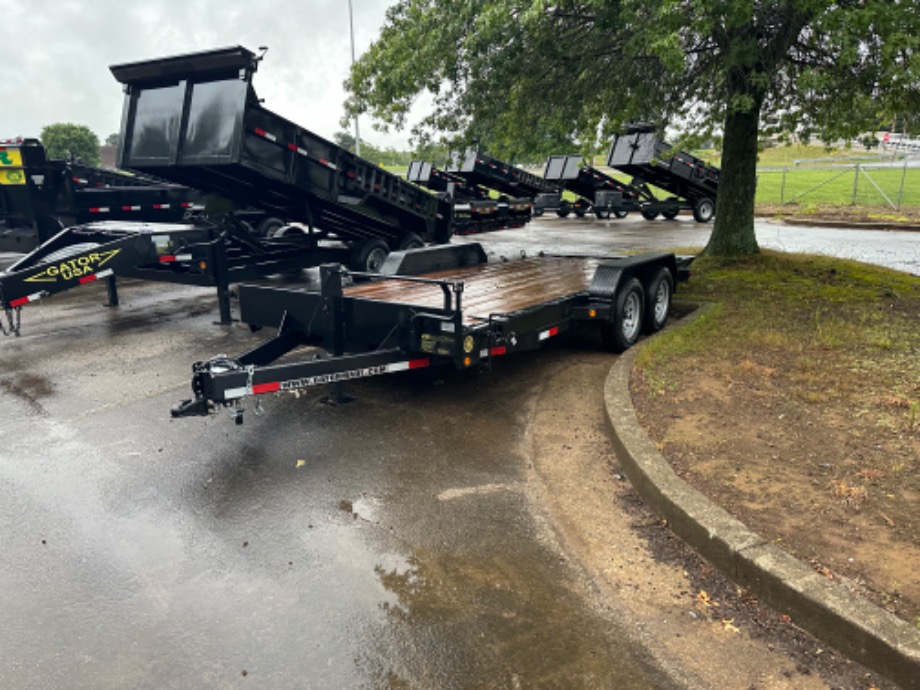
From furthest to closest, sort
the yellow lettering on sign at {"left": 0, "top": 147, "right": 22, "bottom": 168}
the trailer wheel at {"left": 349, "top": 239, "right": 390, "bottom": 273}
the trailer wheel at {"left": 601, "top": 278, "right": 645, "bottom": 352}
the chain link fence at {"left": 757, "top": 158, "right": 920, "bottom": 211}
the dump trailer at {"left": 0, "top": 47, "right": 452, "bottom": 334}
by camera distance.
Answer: the chain link fence at {"left": 757, "top": 158, "right": 920, "bottom": 211}, the yellow lettering on sign at {"left": 0, "top": 147, "right": 22, "bottom": 168}, the trailer wheel at {"left": 349, "top": 239, "right": 390, "bottom": 273}, the dump trailer at {"left": 0, "top": 47, "right": 452, "bottom": 334}, the trailer wheel at {"left": 601, "top": 278, "right": 645, "bottom": 352}

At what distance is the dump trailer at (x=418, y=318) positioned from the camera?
15.3 feet

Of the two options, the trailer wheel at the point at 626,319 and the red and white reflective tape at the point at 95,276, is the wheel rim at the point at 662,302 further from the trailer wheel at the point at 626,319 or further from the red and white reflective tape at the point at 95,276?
the red and white reflective tape at the point at 95,276

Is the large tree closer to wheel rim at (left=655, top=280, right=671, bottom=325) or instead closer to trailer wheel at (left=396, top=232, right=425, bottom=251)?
trailer wheel at (left=396, top=232, right=425, bottom=251)

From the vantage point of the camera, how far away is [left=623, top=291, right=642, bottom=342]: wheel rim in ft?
23.2

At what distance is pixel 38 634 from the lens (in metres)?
3.04

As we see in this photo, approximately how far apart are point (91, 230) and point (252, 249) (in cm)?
208

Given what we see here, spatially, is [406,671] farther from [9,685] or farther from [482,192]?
[482,192]

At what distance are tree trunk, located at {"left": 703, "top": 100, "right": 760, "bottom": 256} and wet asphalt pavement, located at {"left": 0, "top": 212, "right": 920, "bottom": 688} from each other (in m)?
6.31

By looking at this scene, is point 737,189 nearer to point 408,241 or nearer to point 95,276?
point 408,241

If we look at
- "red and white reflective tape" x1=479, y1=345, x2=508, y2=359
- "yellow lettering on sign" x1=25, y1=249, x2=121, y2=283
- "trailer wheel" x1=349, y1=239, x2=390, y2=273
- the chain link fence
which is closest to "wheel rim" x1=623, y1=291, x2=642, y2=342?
"red and white reflective tape" x1=479, y1=345, x2=508, y2=359

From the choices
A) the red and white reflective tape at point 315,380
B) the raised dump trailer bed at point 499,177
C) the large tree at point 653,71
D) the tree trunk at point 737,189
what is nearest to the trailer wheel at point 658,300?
the large tree at point 653,71

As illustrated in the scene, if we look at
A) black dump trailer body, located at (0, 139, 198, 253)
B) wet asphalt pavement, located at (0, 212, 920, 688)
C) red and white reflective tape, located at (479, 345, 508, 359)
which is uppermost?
black dump trailer body, located at (0, 139, 198, 253)

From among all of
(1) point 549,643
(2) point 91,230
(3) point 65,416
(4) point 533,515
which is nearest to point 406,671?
(1) point 549,643

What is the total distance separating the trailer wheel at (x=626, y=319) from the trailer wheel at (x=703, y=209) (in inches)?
694
